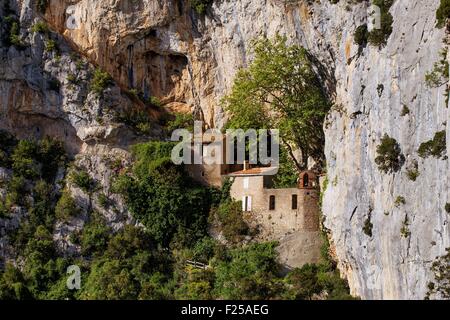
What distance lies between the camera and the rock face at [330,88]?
51.2 meters

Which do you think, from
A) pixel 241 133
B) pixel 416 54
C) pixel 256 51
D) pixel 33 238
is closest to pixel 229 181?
pixel 241 133

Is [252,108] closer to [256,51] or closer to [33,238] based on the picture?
[256,51]

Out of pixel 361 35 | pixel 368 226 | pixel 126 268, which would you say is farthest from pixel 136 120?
pixel 368 226

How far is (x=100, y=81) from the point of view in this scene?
225 ft

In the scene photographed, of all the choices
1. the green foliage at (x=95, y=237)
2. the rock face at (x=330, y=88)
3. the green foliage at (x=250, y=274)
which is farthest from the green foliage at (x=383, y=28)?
the green foliage at (x=95, y=237)

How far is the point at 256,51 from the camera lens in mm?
64812

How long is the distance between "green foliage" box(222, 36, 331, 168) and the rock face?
103 cm

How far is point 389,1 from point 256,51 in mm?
11336

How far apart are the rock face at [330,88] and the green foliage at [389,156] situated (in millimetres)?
365

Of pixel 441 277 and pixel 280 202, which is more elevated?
pixel 280 202

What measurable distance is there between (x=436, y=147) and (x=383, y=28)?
789 cm

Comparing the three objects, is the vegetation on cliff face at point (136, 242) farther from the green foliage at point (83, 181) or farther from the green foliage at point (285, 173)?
the green foliage at point (285, 173)

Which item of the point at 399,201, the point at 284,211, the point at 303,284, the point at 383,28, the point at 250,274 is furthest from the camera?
the point at 284,211

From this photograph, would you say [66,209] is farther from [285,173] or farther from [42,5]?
[42,5]
